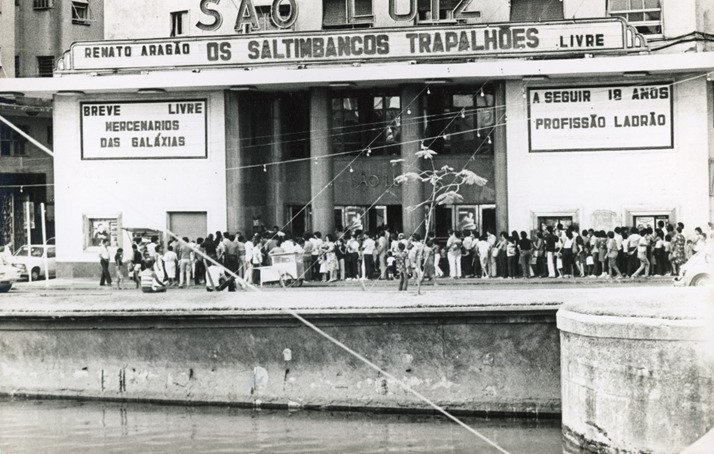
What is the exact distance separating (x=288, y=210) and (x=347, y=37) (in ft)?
23.2

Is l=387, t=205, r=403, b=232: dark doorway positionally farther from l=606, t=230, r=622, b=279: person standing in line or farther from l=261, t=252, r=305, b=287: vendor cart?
l=606, t=230, r=622, b=279: person standing in line

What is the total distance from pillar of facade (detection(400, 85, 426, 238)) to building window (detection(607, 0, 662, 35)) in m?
6.59

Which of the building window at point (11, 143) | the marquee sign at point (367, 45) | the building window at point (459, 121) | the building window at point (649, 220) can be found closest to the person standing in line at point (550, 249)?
the building window at point (649, 220)

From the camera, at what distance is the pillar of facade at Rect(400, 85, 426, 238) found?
35125 millimetres

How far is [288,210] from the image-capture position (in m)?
38.5

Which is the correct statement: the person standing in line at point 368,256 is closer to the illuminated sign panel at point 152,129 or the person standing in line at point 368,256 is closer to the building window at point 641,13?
the illuminated sign panel at point 152,129

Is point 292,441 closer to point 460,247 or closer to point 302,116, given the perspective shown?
point 460,247

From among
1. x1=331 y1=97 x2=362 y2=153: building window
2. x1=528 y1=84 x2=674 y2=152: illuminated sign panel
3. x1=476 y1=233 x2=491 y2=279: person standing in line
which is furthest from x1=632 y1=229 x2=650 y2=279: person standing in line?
x1=331 y1=97 x2=362 y2=153: building window

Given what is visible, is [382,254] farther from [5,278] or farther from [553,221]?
[5,278]

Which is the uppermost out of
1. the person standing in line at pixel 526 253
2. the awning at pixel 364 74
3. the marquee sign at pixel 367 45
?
the marquee sign at pixel 367 45

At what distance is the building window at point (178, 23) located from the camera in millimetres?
38406

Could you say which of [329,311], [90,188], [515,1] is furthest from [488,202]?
[329,311]

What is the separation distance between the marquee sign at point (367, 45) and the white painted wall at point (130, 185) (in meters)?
1.31

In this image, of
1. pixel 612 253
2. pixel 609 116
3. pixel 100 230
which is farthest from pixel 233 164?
pixel 612 253
